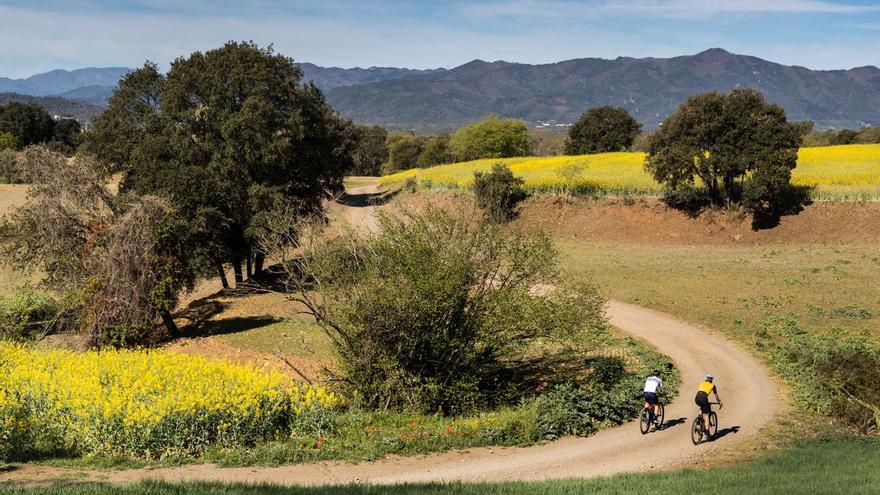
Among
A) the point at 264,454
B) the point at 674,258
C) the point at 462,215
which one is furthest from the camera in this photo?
the point at 674,258

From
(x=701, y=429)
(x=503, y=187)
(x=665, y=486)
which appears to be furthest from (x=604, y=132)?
(x=665, y=486)

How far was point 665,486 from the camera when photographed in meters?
12.9

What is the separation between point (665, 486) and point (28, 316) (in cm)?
2797

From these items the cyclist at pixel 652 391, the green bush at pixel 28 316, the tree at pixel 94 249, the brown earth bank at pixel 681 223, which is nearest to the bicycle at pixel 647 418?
the cyclist at pixel 652 391

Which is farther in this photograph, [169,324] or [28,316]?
[169,324]

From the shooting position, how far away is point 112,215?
3005 centimetres

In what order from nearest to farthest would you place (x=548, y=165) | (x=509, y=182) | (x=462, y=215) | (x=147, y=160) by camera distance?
(x=462, y=215) < (x=147, y=160) < (x=509, y=182) < (x=548, y=165)

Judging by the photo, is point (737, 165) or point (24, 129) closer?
point (737, 165)

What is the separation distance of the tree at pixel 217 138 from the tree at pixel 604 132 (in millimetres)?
55315

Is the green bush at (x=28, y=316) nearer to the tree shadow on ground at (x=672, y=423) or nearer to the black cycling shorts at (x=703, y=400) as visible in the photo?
the tree shadow on ground at (x=672, y=423)

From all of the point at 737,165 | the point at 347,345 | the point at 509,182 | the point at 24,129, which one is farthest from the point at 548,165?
the point at 24,129

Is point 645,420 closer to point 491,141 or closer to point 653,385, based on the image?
point 653,385

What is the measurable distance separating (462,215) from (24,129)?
121697 mm

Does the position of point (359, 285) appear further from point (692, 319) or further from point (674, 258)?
point (674, 258)
